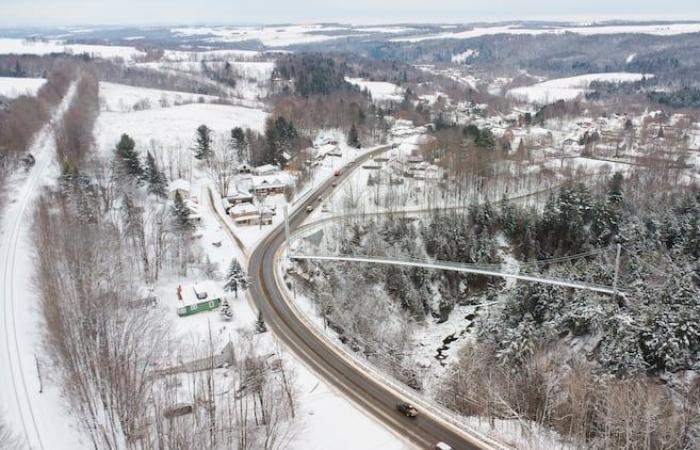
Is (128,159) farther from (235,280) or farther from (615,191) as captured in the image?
(615,191)

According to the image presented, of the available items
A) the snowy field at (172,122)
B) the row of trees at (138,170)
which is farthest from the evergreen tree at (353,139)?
the row of trees at (138,170)

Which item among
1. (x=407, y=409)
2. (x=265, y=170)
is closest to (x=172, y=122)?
(x=265, y=170)

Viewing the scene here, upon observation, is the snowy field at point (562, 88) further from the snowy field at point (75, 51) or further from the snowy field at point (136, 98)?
the snowy field at point (75, 51)

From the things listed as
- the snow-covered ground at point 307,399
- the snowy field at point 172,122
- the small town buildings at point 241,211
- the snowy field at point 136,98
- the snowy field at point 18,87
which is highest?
the snowy field at point 18,87

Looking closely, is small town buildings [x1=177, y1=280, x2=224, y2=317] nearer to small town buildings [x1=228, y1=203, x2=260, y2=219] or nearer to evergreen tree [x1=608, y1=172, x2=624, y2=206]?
small town buildings [x1=228, y1=203, x2=260, y2=219]

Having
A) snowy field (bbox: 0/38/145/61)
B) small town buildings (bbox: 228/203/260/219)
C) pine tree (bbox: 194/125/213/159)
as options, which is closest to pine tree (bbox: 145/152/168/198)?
small town buildings (bbox: 228/203/260/219)

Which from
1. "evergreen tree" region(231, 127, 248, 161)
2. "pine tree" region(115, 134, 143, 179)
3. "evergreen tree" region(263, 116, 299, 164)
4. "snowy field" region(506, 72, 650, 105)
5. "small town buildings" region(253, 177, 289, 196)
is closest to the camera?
"pine tree" region(115, 134, 143, 179)
